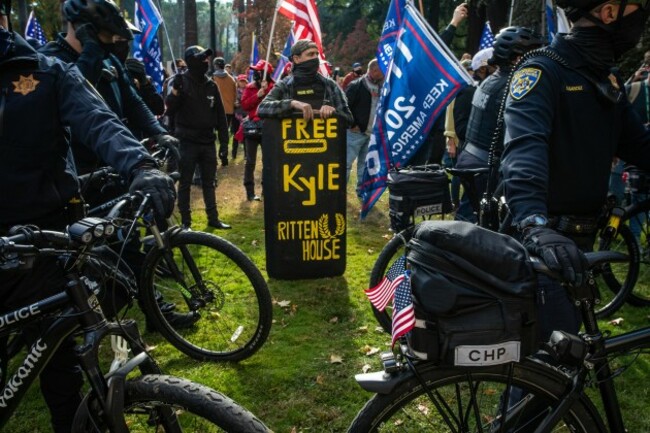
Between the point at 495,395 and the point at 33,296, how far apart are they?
6.48 feet

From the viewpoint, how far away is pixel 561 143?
237 centimetres

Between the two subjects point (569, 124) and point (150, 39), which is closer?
point (569, 124)

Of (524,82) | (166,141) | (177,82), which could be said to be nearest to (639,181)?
(524,82)

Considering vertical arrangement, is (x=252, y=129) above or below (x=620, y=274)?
above

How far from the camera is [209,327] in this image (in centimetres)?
416

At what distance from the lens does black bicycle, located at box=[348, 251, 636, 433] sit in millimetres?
1798

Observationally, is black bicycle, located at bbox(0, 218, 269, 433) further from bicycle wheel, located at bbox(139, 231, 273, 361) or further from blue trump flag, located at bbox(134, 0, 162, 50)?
blue trump flag, located at bbox(134, 0, 162, 50)

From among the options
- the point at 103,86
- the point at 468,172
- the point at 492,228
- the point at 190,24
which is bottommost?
the point at 492,228

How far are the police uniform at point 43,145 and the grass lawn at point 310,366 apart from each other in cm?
110

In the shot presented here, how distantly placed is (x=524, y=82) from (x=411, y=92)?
3.37 metres

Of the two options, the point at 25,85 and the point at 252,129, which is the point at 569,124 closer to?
the point at 25,85

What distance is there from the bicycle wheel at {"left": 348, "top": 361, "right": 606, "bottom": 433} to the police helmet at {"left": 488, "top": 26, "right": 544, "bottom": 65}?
10.3 ft

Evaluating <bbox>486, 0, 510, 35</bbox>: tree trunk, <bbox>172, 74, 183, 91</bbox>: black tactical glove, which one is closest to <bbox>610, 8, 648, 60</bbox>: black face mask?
<bbox>172, 74, 183, 91</bbox>: black tactical glove

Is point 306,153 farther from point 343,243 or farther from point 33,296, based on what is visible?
point 33,296
